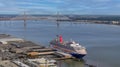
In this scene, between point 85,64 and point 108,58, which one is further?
point 108,58

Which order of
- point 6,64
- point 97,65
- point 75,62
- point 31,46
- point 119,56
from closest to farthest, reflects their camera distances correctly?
point 6,64 < point 97,65 < point 75,62 < point 119,56 < point 31,46

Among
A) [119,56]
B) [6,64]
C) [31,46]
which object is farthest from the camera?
[31,46]

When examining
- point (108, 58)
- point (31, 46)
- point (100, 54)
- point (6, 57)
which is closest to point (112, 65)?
point (108, 58)

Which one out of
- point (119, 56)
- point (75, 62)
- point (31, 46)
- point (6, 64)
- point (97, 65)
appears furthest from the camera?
point (31, 46)

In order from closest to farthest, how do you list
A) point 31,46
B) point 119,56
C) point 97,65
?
point 97,65, point 119,56, point 31,46

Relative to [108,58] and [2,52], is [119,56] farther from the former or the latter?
[2,52]

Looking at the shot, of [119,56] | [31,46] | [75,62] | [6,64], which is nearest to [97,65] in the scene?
[75,62]

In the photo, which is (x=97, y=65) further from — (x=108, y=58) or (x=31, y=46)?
(x=31, y=46)

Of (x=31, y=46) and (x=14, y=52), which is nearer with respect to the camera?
(x=14, y=52)
